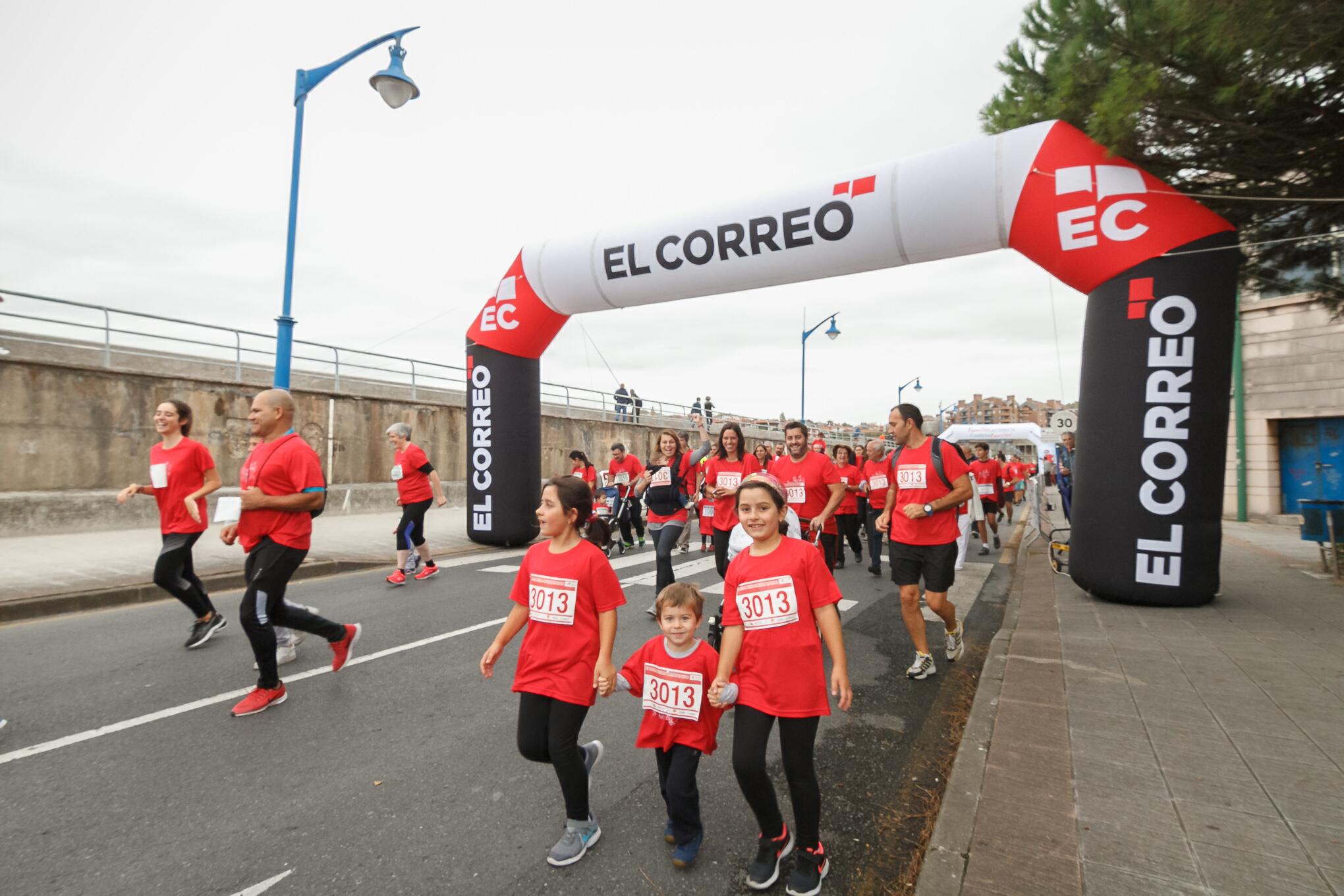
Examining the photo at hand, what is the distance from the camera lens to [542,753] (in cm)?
265

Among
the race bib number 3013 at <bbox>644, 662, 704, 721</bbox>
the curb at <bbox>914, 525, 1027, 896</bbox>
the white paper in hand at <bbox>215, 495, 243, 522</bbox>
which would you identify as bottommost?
the curb at <bbox>914, 525, 1027, 896</bbox>

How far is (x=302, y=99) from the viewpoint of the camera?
31.2ft

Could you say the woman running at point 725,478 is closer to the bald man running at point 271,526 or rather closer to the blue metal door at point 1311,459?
the bald man running at point 271,526

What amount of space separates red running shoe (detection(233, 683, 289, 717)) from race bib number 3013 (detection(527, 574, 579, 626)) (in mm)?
2394

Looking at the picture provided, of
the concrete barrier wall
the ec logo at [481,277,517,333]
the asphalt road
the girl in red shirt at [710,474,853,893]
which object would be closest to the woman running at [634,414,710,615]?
the asphalt road

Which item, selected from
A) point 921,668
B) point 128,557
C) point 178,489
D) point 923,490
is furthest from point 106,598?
point 923,490

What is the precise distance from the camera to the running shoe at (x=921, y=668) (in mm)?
4793

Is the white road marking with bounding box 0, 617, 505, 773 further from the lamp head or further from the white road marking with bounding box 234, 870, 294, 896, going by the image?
the lamp head

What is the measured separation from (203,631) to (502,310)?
21.5ft

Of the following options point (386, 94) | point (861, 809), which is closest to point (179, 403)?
point (861, 809)

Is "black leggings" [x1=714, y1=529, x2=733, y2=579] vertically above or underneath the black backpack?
underneath

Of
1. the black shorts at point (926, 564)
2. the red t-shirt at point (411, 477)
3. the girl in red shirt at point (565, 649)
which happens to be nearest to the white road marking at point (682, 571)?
the red t-shirt at point (411, 477)

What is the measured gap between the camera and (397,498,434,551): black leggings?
8047 mm

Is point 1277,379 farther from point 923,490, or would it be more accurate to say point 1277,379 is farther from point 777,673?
point 777,673
